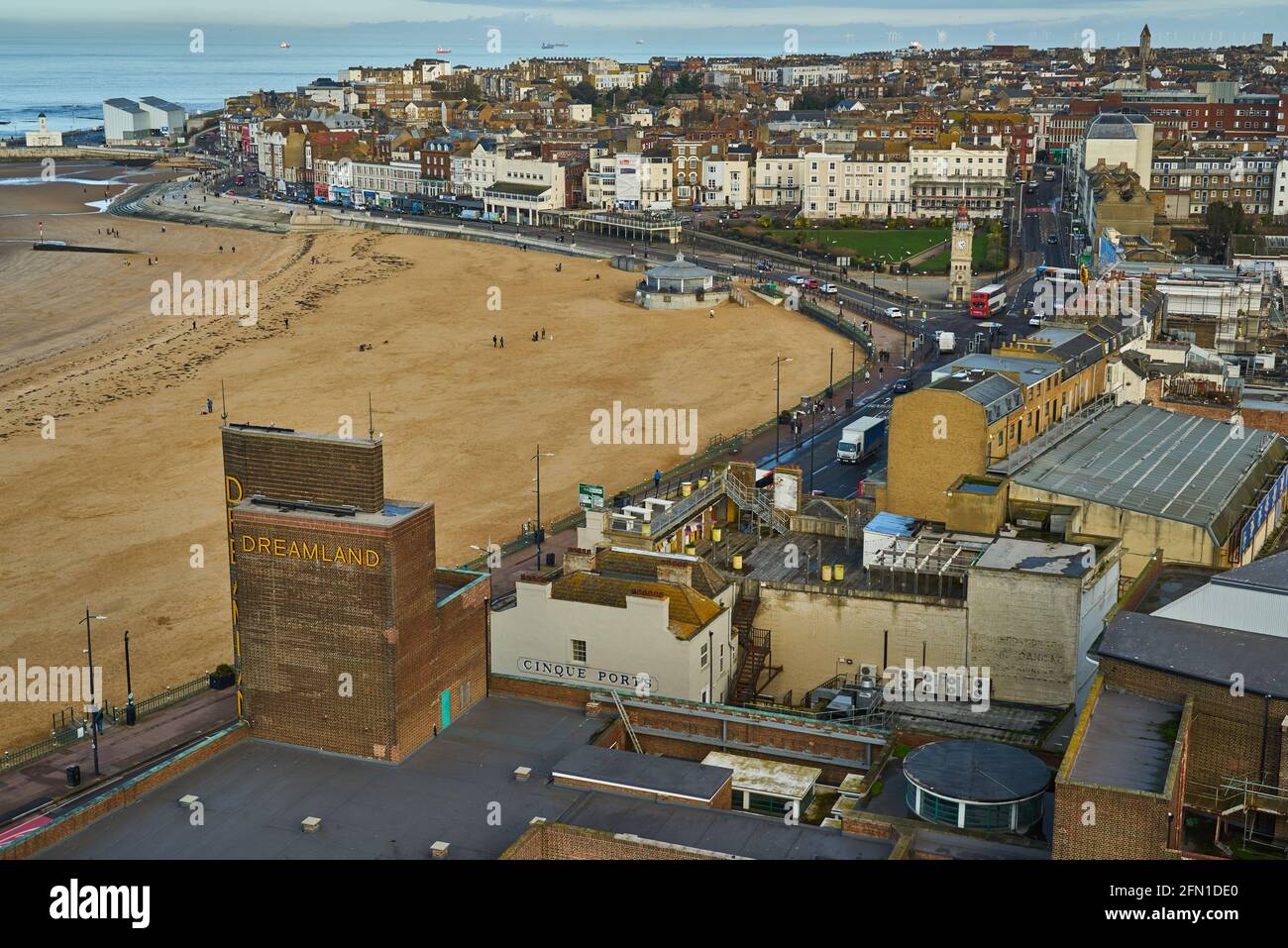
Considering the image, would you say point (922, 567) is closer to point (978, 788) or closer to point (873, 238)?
point (978, 788)

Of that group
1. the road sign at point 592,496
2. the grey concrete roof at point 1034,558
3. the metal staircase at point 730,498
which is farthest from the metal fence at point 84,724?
the grey concrete roof at point 1034,558

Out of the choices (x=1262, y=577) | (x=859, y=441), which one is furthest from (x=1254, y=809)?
(x=859, y=441)

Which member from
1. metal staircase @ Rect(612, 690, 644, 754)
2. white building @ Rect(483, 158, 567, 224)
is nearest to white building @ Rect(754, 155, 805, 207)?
white building @ Rect(483, 158, 567, 224)

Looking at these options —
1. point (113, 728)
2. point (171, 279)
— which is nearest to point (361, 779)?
point (113, 728)

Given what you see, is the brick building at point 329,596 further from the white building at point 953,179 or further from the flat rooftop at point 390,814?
the white building at point 953,179

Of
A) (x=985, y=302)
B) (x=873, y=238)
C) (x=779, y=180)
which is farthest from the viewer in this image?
(x=779, y=180)

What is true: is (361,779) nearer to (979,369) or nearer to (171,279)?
(979,369)

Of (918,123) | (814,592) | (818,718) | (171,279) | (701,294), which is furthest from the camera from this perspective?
(918,123)
